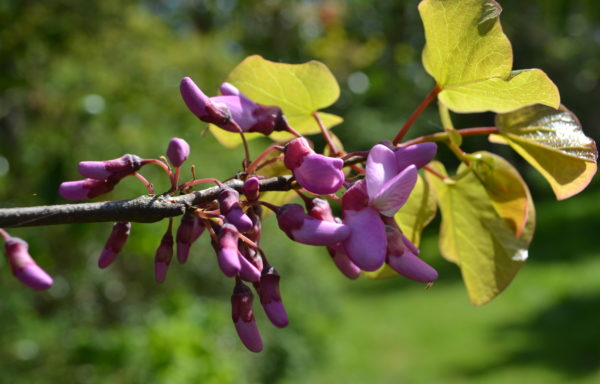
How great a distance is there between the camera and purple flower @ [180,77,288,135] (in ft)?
2.78

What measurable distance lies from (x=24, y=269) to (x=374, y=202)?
387mm

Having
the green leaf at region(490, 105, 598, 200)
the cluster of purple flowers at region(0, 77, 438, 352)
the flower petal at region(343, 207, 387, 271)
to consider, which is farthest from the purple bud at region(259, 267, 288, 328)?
the green leaf at region(490, 105, 598, 200)

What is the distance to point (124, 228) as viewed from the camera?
2.77 ft

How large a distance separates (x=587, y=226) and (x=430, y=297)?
4.25 m

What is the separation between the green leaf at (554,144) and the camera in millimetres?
915

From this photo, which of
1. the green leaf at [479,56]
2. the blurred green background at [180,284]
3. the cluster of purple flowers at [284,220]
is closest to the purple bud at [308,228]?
the cluster of purple flowers at [284,220]

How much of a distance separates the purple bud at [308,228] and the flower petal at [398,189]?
5 cm

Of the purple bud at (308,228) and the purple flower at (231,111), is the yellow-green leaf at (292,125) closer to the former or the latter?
the purple flower at (231,111)

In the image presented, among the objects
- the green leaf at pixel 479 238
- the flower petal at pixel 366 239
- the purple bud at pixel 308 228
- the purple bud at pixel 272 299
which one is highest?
the flower petal at pixel 366 239

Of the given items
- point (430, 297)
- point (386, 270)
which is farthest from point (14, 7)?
point (430, 297)

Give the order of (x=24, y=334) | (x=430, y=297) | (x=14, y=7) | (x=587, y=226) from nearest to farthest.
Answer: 1. (x=14, y=7)
2. (x=24, y=334)
3. (x=430, y=297)
4. (x=587, y=226)

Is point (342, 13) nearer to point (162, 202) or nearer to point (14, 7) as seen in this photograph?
point (14, 7)

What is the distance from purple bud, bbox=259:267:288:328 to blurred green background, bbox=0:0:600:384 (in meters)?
0.40

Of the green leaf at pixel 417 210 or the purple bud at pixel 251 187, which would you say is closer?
the purple bud at pixel 251 187
